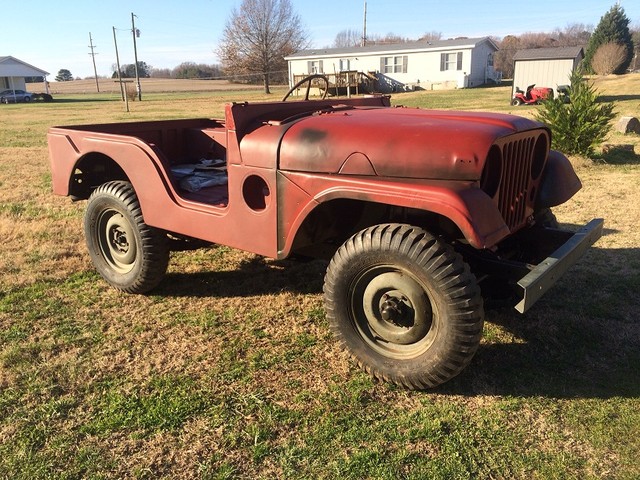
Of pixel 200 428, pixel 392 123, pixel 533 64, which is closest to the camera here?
pixel 200 428

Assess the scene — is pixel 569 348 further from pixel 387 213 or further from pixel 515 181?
pixel 387 213

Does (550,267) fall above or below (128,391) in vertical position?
above

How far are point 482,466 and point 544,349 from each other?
122 centimetres

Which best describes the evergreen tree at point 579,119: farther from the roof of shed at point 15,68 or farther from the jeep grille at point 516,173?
the roof of shed at point 15,68

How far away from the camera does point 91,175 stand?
4.77m

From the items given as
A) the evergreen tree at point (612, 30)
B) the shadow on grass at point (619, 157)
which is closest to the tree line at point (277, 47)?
the evergreen tree at point (612, 30)

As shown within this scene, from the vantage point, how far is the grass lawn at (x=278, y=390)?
242cm

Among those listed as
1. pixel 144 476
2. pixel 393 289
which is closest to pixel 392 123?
pixel 393 289

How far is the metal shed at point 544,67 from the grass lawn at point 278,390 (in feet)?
74.8

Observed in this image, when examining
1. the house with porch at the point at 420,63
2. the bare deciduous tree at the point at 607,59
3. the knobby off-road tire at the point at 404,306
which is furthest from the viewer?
the house with porch at the point at 420,63

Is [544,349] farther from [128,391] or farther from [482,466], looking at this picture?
[128,391]

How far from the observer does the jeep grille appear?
290 cm

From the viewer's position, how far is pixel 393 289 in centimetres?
291

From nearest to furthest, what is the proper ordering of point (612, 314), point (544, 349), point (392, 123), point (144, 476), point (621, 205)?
point (144, 476), point (392, 123), point (544, 349), point (612, 314), point (621, 205)
